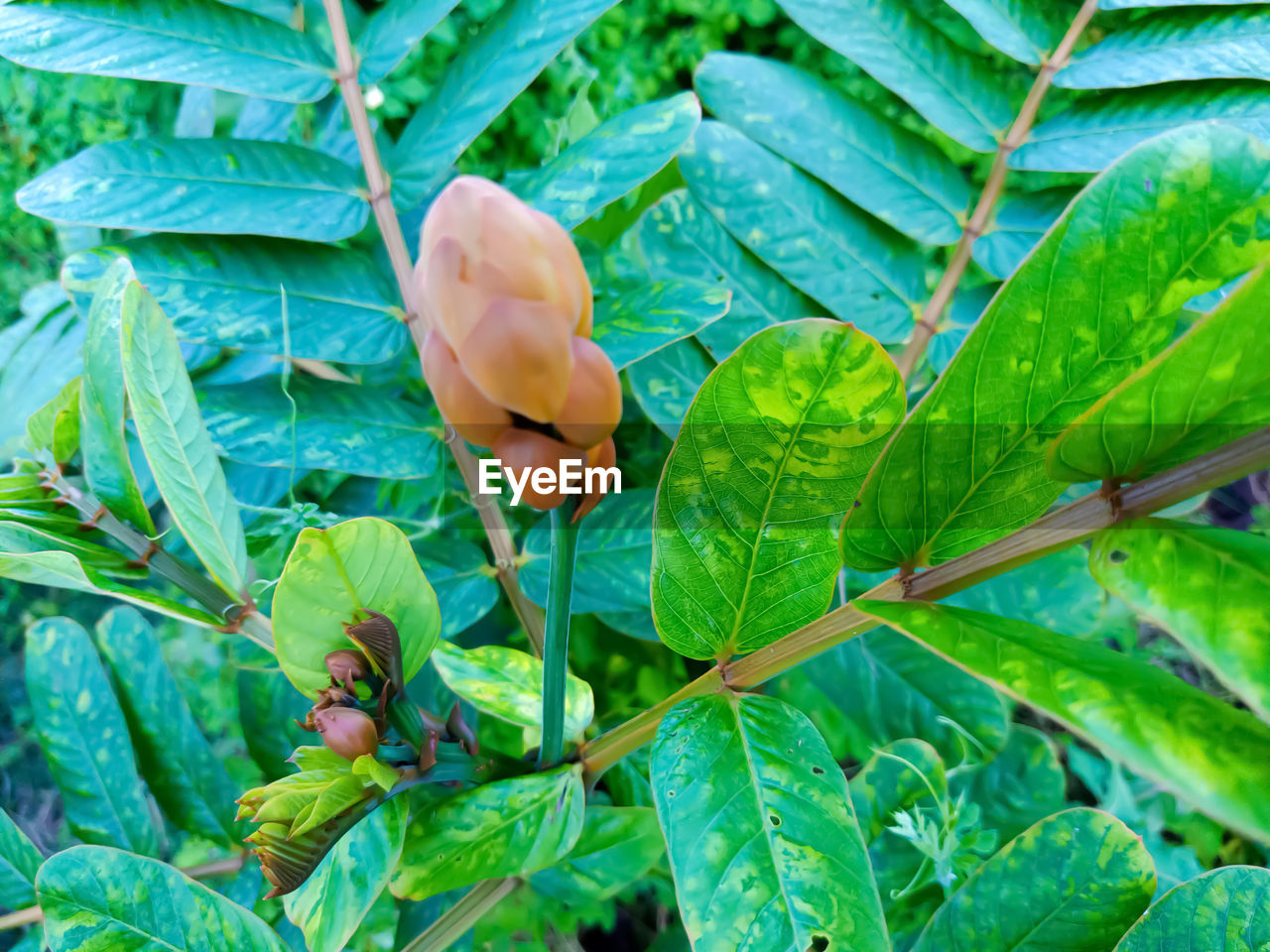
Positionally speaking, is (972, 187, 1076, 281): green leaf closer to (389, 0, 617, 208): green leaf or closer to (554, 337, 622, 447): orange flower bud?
(389, 0, 617, 208): green leaf

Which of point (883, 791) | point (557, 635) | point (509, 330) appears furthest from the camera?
point (883, 791)

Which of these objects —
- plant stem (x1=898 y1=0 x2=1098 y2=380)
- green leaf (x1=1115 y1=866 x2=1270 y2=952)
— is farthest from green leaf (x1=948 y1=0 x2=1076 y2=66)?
green leaf (x1=1115 y1=866 x2=1270 y2=952)

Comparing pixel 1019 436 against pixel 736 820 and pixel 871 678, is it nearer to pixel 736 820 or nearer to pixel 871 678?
pixel 736 820

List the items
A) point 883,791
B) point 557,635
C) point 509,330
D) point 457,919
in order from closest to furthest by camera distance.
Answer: point 509,330 → point 557,635 → point 457,919 → point 883,791

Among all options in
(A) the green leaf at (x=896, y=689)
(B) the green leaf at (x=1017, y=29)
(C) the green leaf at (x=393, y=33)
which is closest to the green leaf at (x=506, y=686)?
(A) the green leaf at (x=896, y=689)

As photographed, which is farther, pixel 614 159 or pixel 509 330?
pixel 614 159

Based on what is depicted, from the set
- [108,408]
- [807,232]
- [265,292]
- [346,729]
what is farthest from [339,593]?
[807,232]

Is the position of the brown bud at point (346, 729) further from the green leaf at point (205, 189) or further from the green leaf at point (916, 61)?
the green leaf at point (916, 61)

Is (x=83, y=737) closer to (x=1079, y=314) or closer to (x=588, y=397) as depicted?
(x=588, y=397)
